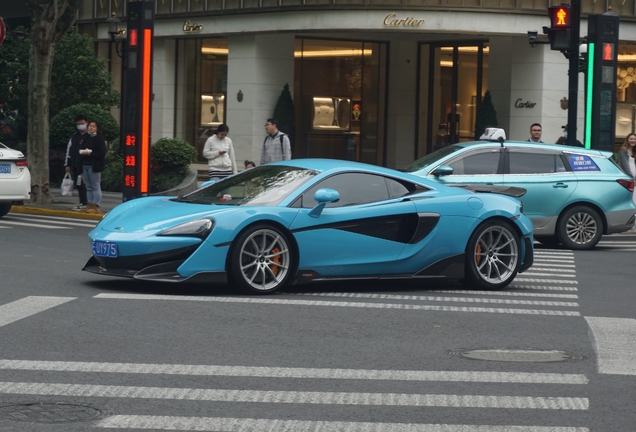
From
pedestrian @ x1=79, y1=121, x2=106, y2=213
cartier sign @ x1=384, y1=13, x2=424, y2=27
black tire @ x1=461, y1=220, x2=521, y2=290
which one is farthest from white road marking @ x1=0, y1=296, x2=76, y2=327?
cartier sign @ x1=384, y1=13, x2=424, y2=27

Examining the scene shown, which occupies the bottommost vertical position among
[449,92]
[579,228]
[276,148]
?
[579,228]

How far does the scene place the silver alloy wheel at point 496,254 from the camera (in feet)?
37.8

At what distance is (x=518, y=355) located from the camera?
25.6ft

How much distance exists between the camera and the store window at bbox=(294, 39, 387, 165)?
114 ft

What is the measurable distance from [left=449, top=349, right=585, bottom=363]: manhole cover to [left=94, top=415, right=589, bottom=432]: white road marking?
74.7 inches

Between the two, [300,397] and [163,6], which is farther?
[163,6]

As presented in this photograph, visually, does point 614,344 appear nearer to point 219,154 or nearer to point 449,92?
point 219,154

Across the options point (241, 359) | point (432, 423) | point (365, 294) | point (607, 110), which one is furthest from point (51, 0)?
point (432, 423)

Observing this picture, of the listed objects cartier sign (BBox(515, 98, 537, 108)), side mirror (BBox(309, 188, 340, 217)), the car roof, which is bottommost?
side mirror (BBox(309, 188, 340, 217))

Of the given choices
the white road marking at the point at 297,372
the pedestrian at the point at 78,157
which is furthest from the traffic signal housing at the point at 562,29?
the white road marking at the point at 297,372

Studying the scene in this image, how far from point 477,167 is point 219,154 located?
4898 millimetres

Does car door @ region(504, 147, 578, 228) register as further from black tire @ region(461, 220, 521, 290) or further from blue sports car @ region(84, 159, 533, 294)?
black tire @ region(461, 220, 521, 290)

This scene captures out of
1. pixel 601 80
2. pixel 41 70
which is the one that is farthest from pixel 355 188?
pixel 41 70

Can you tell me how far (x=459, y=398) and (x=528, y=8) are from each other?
2583 cm
